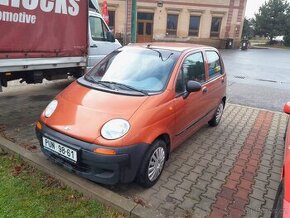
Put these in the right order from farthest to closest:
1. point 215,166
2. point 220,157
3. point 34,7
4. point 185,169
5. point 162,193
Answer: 1. point 34,7
2. point 220,157
3. point 215,166
4. point 185,169
5. point 162,193

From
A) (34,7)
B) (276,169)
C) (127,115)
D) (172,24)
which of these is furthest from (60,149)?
(172,24)

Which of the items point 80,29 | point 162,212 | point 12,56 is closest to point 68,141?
point 162,212

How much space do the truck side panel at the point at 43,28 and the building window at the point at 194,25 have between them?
28.3m

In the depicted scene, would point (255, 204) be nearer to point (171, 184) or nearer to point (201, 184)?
point (201, 184)

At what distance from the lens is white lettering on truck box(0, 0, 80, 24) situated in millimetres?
4801

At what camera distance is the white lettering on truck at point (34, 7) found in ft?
15.8

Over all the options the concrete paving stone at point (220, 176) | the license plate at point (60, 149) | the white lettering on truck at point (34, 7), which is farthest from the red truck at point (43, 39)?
the concrete paving stone at point (220, 176)

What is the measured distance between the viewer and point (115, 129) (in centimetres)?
318

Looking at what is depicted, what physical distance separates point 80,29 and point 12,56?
5.36 ft

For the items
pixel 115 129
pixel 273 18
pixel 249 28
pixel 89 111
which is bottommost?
pixel 115 129

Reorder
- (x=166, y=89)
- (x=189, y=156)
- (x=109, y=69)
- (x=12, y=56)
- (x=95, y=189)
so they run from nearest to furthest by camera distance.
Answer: (x=95, y=189), (x=166, y=89), (x=109, y=69), (x=189, y=156), (x=12, y=56)

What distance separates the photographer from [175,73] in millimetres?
3996

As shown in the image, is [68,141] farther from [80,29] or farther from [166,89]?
[80,29]

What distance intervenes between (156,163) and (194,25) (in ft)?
103
